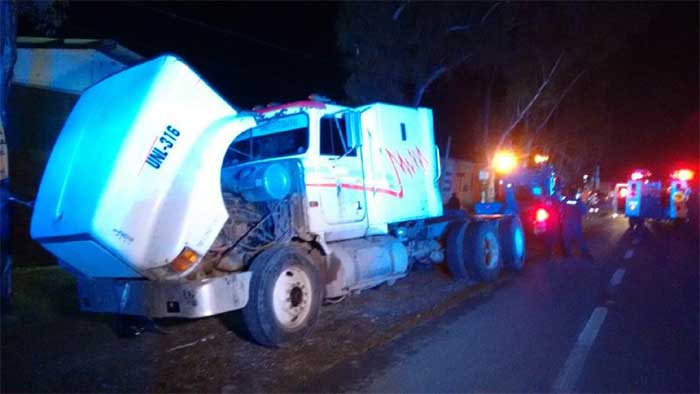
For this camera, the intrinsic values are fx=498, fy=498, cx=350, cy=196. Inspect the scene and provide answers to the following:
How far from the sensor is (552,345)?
5.55 metres

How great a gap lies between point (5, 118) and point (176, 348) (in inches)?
157

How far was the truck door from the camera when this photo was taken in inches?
255

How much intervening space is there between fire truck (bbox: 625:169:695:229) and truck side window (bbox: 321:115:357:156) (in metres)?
18.5

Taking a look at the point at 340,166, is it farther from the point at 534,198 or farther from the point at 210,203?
the point at 534,198

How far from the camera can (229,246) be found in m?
5.54

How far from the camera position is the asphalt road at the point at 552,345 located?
460 cm

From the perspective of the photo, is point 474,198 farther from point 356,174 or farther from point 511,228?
point 356,174

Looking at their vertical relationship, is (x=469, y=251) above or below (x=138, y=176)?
below

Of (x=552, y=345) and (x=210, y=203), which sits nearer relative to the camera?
(x=210, y=203)

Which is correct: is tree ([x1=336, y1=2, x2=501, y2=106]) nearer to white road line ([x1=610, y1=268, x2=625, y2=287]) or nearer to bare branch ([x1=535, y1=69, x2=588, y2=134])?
white road line ([x1=610, y1=268, x2=625, y2=287])

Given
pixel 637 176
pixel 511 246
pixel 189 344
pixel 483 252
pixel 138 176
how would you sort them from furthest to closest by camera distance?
1. pixel 637 176
2. pixel 511 246
3. pixel 483 252
4. pixel 189 344
5. pixel 138 176

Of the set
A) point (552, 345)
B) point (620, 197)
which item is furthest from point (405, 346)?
point (620, 197)

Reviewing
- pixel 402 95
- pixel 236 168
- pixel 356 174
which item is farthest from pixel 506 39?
pixel 236 168

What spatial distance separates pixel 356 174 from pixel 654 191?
20347mm
